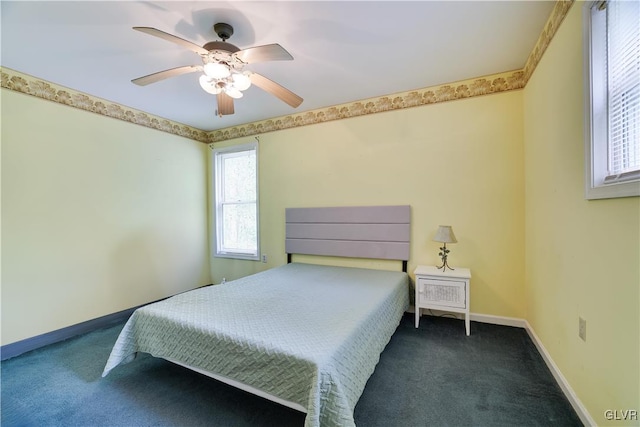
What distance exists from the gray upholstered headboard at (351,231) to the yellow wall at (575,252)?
3.92ft

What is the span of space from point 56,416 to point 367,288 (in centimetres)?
227

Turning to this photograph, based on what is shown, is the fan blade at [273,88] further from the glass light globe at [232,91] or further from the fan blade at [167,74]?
the fan blade at [167,74]

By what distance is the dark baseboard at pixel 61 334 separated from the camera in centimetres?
232

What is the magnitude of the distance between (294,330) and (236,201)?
305 centimetres

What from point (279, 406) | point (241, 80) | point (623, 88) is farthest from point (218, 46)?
point (279, 406)

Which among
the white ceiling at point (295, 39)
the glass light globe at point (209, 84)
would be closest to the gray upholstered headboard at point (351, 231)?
the white ceiling at point (295, 39)

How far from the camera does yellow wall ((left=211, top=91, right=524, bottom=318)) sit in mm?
2631

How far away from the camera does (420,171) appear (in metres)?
2.97

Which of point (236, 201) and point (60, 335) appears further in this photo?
point (236, 201)

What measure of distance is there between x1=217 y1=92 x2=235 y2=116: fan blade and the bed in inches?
62.7

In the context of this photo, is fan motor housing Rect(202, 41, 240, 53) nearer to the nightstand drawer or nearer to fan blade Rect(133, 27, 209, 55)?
fan blade Rect(133, 27, 209, 55)

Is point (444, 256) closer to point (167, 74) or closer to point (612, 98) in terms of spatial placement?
point (612, 98)

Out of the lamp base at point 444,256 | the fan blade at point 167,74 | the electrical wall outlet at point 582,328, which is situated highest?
the fan blade at point 167,74

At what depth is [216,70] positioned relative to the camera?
67.3 inches
